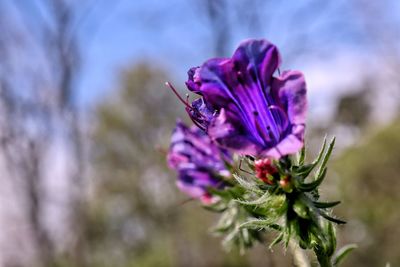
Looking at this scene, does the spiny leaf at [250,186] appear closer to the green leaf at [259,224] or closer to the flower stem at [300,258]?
the green leaf at [259,224]

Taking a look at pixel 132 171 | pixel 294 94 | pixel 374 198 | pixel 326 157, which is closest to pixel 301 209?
pixel 326 157

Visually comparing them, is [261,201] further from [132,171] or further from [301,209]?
[132,171]

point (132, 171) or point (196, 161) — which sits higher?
point (132, 171)

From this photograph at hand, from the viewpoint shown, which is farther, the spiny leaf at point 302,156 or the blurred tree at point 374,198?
the blurred tree at point 374,198

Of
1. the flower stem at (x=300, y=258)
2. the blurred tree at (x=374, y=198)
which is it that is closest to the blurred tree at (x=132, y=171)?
the blurred tree at (x=374, y=198)

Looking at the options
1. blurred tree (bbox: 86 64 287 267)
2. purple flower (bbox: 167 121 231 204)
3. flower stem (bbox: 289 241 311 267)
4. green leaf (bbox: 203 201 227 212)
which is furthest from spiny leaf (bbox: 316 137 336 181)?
blurred tree (bbox: 86 64 287 267)

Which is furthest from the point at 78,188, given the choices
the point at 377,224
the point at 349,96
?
the point at 349,96
